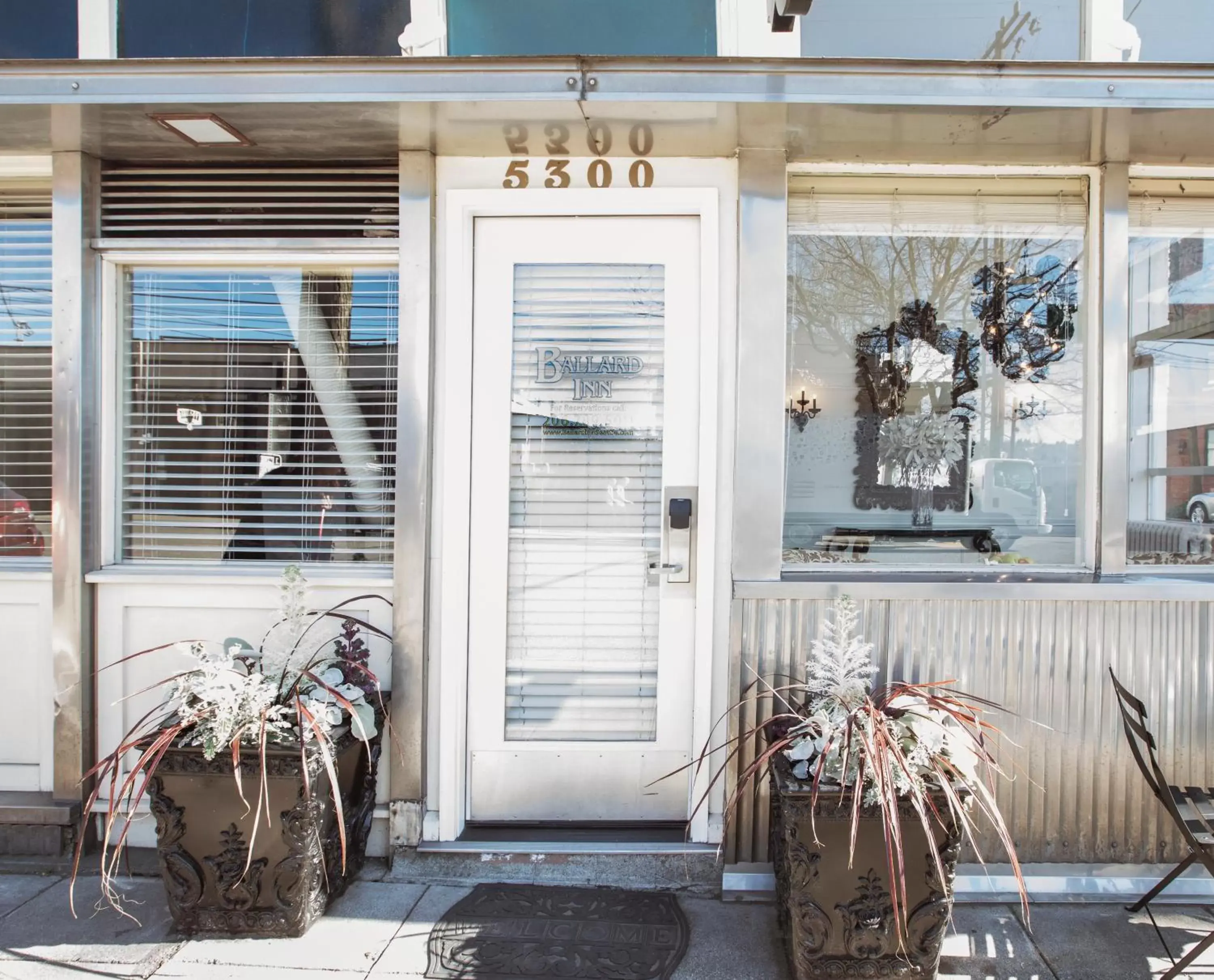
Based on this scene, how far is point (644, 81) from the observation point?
2377mm

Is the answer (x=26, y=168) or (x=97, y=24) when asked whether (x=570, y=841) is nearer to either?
(x=26, y=168)

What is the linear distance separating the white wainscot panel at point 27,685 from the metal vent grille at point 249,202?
1561mm

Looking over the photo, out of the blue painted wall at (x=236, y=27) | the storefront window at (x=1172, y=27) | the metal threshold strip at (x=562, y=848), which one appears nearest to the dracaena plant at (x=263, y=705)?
the metal threshold strip at (x=562, y=848)

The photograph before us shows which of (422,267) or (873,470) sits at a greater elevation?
(422,267)

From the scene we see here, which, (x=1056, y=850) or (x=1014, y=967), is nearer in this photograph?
(x=1014, y=967)

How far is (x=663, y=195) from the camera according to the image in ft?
9.62

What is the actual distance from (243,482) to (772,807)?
2.44 m

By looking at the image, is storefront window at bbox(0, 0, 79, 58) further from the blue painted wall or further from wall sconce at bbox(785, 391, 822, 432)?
wall sconce at bbox(785, 391, 822, 432)

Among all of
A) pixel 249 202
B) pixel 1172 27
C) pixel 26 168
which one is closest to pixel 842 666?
pixel 1172 27

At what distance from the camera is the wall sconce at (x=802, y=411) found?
129 inches

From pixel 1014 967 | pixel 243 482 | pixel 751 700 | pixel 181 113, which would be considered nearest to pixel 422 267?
pixel 181 113

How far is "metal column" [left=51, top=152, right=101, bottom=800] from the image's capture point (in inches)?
116

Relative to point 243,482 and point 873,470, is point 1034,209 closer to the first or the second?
point 873,470

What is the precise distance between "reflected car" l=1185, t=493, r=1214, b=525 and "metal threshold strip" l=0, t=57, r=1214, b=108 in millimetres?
1648
